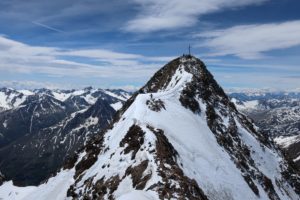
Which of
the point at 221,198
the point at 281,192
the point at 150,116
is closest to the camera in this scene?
the point at 221,198

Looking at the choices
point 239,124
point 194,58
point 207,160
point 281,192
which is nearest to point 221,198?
point 207,160

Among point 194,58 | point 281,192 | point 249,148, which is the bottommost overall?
point 281,192

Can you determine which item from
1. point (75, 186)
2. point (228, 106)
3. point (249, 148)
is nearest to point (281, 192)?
point (249, 148)

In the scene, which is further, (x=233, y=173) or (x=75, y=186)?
(x=233, y=173)

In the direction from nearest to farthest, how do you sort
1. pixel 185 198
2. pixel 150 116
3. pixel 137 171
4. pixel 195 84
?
pixel 185 198, pixel 137 171, pixel 150 116, pixel 195 84

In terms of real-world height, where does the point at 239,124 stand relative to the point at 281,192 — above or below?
above

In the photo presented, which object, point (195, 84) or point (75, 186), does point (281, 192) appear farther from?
point (75, 186)
